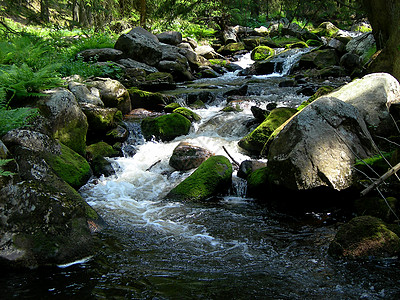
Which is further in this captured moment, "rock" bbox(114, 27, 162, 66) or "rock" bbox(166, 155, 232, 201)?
"rock" bbox(114, 27, 162, 66)

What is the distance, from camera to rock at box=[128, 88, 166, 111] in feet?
36.7

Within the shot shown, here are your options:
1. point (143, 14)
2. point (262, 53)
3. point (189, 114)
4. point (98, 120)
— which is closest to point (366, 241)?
point (98, 120)

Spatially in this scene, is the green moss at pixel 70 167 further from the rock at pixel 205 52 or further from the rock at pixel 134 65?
the rock at pixel 205 52

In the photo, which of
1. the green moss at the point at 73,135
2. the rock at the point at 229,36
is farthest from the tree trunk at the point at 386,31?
the rock at the point at 229,36

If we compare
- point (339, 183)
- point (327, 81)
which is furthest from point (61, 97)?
Result: point (327, 81)

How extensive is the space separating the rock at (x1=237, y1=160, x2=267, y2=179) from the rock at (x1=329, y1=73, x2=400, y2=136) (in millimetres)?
2209

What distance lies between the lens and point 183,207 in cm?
562

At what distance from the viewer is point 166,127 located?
30.2 ft

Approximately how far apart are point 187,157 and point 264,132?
1.96 meters

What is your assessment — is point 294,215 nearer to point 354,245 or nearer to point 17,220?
point 354,245

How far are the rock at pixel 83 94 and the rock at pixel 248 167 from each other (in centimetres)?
422

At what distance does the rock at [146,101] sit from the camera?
11.2 metres

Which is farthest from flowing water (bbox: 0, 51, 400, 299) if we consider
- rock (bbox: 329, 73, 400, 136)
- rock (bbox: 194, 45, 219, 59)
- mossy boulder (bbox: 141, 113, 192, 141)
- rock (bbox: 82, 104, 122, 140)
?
rock (bbox: 194, 45, 219, 59)

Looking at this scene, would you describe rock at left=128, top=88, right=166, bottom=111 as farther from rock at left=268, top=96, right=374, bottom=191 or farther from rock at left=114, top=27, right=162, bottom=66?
rock at left=268, top=96, right=374, bottom=191
